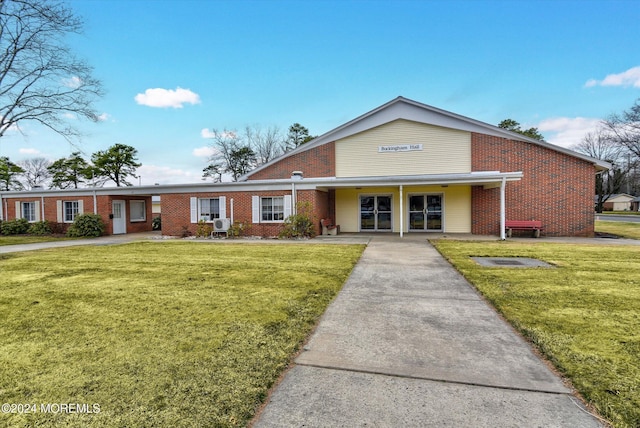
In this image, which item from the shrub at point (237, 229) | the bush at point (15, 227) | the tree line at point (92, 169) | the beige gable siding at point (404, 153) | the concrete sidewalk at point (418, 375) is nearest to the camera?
the concrete sidewalk at point (418, 375)

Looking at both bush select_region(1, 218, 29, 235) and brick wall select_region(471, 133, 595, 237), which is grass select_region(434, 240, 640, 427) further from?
bush select_region(1, 218, 29, 235)

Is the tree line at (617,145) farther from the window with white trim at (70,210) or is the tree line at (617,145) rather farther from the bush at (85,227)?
the window with white trim at (70,210)

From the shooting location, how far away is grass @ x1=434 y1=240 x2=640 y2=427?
253cm

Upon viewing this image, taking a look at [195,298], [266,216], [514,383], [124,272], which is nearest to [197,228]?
[266,216]

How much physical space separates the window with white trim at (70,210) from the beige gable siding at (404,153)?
16.2 metres

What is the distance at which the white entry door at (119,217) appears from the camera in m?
18.7

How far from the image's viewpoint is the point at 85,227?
1723 cm

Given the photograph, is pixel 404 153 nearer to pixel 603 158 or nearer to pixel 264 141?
pixel 264 141

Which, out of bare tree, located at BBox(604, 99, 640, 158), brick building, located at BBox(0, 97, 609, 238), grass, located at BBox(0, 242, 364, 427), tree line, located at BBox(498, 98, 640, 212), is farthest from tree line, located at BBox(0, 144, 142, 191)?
bare tree, located at BBox(604, 99, 640, 158)

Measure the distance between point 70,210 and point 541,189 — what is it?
26.6 m

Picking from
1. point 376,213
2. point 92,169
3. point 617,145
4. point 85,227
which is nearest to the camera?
point 85,227

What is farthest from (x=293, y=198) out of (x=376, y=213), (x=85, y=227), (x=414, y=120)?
(x=85, y=227)

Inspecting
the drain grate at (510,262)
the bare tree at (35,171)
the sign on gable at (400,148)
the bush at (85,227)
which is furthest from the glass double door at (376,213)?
the bare tree at (35,171)

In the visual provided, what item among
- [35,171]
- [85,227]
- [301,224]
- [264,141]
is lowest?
[85,227]
